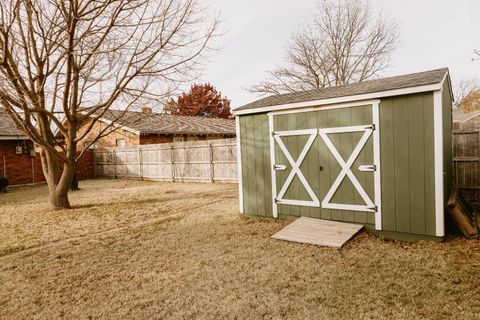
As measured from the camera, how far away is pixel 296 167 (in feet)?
21.6

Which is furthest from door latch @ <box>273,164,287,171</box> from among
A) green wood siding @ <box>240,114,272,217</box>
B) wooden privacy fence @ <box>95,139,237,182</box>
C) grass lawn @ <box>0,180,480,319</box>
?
wooden privacy fence @ <box>95,139,237,182</box>

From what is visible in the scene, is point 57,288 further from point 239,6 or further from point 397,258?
point 239,6

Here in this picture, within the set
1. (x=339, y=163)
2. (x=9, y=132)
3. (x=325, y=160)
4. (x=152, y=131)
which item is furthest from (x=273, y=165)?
(x=9, y=132)

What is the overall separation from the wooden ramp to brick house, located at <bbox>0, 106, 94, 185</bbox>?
16.6 meters

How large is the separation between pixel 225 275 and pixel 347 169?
311 cm

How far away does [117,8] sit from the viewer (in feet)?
25.0

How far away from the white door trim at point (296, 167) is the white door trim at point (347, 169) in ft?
0.73

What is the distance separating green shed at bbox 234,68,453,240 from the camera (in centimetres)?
511

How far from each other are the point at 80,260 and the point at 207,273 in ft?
7.74

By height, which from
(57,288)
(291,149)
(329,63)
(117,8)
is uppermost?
(329,63)

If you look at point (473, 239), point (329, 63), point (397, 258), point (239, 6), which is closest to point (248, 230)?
point (397, 258)

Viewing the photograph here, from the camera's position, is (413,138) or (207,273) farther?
(413,138)

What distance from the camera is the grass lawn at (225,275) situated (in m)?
3.36

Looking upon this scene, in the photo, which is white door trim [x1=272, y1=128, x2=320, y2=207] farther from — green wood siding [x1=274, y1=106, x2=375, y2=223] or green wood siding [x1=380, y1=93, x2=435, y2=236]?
green wood siding [x1=380, y1=93, x2=435, y2=236]
